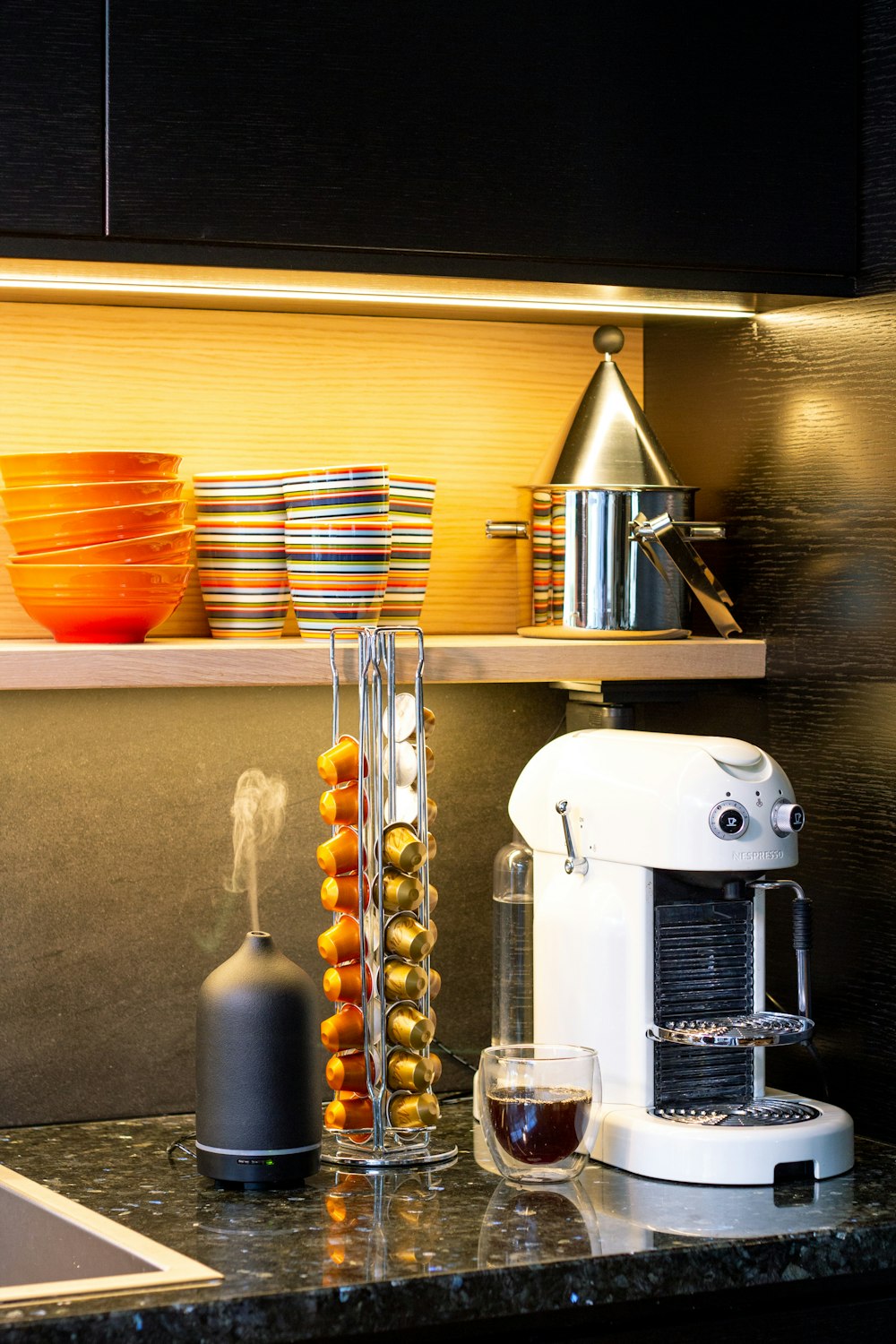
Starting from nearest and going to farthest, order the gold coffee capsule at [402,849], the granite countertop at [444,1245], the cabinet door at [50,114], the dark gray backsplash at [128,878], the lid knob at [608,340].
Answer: the granite countertop at [444,1245] < the cabinet door at [50,114] < the gold coffee capsule at [402,849] < the dark gray backsplash at [128,878] < the lid knob at [608,340]

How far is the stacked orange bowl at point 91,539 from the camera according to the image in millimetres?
1726

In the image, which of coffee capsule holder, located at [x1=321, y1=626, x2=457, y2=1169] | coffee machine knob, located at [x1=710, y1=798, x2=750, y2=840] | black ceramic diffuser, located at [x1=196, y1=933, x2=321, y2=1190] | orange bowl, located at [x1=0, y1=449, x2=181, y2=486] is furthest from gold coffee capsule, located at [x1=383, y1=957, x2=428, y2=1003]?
orange bowl, located at [x1=0, y1=449, x2=181, y2=486]

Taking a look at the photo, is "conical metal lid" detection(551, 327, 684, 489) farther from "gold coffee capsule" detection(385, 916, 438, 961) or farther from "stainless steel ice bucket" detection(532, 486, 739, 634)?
"gold coffee capsule" detection(385, 916, 438, 961)

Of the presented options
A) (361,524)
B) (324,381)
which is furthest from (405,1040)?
(324,381)

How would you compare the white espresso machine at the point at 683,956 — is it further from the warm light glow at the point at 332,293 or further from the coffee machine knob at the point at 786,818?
the warm light glow at the point at 332,293

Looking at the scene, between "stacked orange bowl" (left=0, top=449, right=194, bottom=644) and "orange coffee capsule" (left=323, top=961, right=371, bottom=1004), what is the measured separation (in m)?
0.41

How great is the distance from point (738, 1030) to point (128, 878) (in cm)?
70

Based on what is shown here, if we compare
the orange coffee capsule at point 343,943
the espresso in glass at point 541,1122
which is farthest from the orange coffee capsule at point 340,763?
the espresso in glass at point 541,1122

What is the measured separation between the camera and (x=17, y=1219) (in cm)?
169

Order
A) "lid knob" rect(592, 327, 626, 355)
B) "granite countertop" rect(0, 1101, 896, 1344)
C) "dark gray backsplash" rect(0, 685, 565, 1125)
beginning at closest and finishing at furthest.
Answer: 1. "granite countertop" rect(0, 1101, 896, 1344)
2. "dark gray backsplash" rect(0, 685, 565, 1125)
3. "lid knob" rect(592, 327, 626, 355)

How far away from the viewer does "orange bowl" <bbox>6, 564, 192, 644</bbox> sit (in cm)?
172

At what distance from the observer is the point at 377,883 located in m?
1.78

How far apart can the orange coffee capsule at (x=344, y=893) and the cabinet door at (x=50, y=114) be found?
0.69m

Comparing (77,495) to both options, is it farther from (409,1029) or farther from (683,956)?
(683,956)
